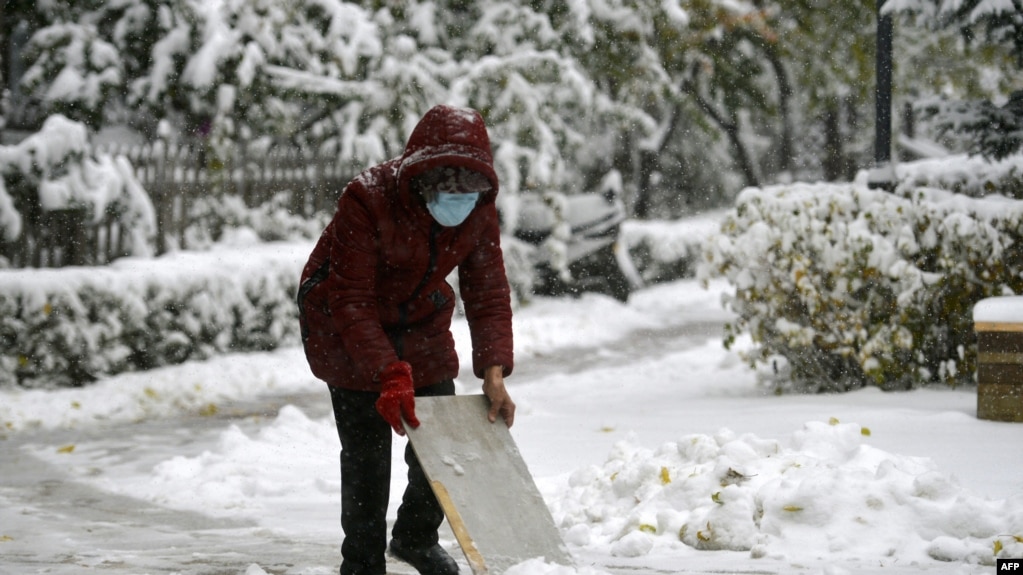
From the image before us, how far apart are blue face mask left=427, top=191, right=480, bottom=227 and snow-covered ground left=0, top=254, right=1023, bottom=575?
110 centimetres

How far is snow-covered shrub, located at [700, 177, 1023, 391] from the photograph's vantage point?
322 inches

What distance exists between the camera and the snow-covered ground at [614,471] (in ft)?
14.8

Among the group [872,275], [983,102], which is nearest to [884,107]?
[983,102]

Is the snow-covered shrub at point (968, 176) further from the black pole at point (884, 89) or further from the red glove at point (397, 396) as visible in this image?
the red glove at point (397, 396)

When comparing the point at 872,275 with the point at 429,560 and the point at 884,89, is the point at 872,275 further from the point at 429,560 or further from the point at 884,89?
the point at 429,560

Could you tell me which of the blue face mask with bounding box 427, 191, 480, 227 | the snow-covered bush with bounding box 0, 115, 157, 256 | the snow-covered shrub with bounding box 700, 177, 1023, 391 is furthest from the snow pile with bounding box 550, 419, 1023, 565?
the snow-covered bush with bounding box 0, 115, 157, 256

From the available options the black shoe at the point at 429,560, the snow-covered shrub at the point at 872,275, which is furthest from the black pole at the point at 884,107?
the black shoe at the point at 429,560

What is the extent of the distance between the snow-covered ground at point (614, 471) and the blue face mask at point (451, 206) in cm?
110

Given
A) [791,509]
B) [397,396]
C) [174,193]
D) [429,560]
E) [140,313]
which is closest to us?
[397,396]

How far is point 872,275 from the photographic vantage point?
8.26 metres

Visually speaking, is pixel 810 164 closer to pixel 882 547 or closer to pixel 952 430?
pixel 952 430

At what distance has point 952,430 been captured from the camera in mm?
6875

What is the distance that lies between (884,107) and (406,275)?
240 inches

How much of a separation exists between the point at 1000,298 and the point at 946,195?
153cm
